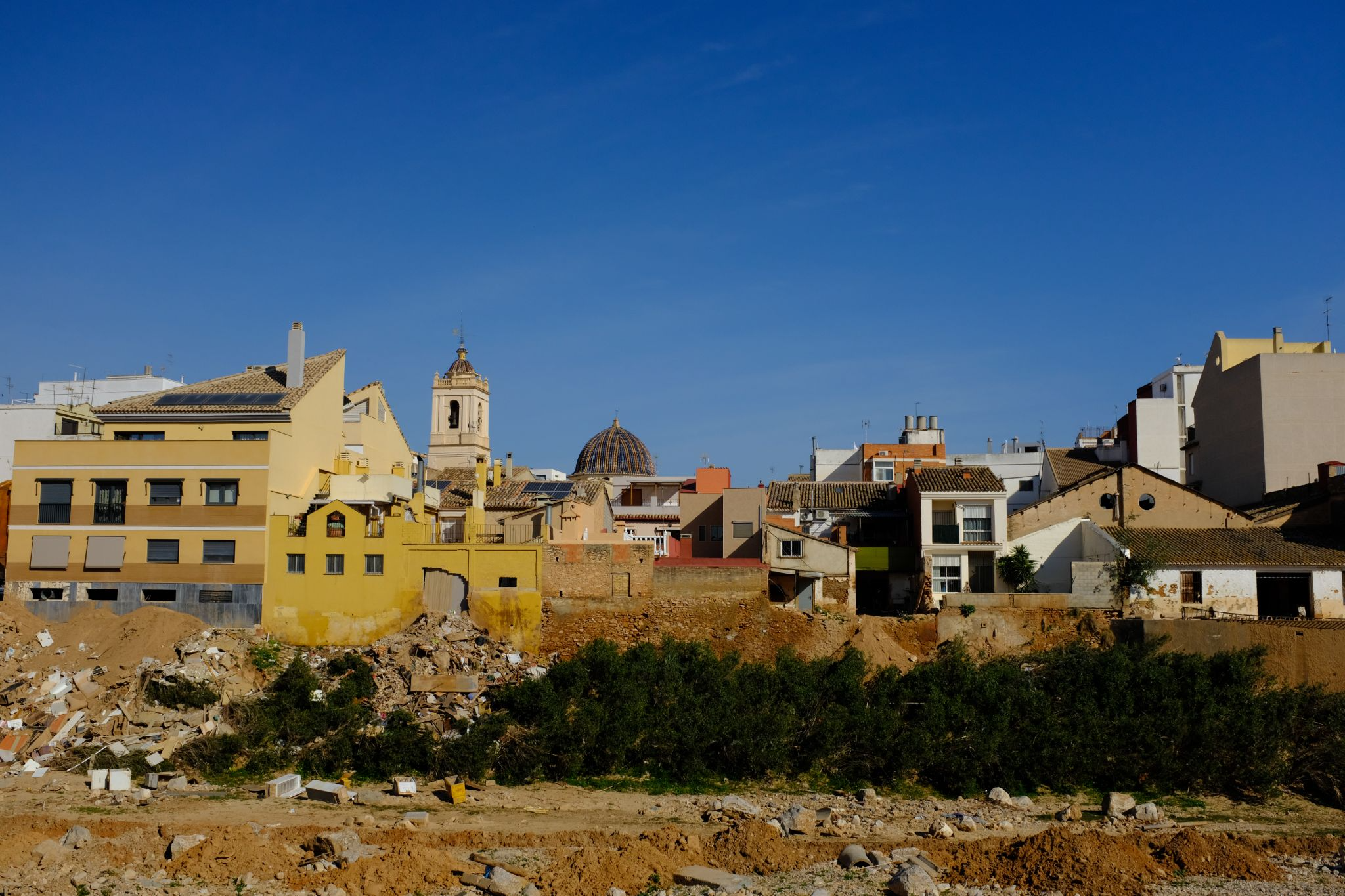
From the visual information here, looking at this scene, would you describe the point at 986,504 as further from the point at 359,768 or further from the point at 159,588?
the point at 159,588

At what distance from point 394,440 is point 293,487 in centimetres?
1000

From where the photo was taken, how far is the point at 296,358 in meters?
41.6

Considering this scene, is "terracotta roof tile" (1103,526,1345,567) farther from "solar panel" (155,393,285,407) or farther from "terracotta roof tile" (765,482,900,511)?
"solar panel" (155,393,285,407)

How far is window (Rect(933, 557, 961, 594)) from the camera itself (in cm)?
4488

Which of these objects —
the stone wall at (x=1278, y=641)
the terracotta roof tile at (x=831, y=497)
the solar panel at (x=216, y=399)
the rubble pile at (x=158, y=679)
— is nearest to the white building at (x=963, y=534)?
the terracotta roof tile at (x=831, y=497)

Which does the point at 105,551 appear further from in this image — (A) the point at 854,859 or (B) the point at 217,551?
(A) the point at 854,859

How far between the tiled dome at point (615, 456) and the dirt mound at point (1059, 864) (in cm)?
5192

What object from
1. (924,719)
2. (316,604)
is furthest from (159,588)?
(924,719)

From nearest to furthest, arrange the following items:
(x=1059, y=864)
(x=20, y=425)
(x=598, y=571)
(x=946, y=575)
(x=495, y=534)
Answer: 1. (x=1059, y=864)
2. (x=598, y=571)
3. (x=495, y=534)
4. (x=946, y=575)
5. (x=20, y=425)

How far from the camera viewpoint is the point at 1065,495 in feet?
150

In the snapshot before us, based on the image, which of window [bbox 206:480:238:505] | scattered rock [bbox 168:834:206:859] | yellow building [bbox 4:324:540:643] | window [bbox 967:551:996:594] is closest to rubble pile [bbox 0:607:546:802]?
yellow building [bbox 4:324:540:643]

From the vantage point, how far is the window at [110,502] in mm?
37906

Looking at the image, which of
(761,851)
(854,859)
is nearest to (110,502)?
(761,851)

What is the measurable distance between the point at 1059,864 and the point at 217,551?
26.8m
